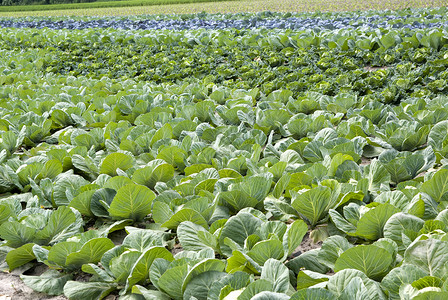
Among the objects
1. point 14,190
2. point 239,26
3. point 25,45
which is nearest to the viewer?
point 14,190

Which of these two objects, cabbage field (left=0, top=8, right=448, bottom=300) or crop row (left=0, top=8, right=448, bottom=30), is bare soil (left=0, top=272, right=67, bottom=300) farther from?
crop row (left=0, top=8, right=448, bottom=30)

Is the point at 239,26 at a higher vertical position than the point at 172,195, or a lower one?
higher

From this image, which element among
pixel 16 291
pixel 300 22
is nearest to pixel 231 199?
pixel 16 291

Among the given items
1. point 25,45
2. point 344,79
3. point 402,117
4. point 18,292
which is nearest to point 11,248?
point 18,292

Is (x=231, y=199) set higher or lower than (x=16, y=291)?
higher

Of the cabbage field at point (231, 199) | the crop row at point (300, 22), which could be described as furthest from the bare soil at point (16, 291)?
the crop row at point (300, 22)

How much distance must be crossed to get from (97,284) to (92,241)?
206mm

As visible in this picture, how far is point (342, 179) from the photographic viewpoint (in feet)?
8.25

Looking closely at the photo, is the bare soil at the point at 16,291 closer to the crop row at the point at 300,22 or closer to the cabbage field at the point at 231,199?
the cabbage field at the point at 231,199

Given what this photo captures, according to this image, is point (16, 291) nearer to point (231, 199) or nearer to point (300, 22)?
point (231, 199)

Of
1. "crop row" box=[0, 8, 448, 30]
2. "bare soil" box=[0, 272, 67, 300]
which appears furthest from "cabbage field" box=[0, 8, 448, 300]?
"crop row" box=[0, 8, 448, 30]

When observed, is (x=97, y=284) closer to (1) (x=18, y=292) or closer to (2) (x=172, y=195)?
(1) (x=18, y=292)

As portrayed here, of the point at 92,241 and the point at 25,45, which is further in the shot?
the point at 25,45

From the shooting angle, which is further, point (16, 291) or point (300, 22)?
point (300, 22)
